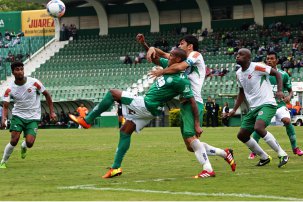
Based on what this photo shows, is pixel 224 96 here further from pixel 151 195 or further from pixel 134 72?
pixel 151 195

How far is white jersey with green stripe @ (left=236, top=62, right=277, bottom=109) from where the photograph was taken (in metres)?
15.7

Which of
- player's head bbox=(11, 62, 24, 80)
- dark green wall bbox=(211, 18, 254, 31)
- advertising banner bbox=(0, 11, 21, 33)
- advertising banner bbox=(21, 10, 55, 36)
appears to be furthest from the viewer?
advertising banner bbox=(0, 11, 21, 33)

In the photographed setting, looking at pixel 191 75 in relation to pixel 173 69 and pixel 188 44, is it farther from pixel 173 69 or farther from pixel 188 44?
pixel 173 69

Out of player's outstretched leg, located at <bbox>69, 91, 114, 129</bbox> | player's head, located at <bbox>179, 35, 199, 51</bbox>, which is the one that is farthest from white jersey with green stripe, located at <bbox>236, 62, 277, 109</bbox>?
player's outstretched leg, located at <bbox>69, 91, 114, 129</bbox>

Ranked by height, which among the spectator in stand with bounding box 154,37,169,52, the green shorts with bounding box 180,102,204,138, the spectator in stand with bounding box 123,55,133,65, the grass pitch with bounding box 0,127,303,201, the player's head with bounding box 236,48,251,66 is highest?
the player's head with bounding box 236,48,251,66

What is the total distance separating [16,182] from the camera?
523 inches

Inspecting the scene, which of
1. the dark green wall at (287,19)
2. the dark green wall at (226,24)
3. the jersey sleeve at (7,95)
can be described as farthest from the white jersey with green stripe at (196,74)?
the dark green wall at (226,24)

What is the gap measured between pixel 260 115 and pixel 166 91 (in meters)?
2.92

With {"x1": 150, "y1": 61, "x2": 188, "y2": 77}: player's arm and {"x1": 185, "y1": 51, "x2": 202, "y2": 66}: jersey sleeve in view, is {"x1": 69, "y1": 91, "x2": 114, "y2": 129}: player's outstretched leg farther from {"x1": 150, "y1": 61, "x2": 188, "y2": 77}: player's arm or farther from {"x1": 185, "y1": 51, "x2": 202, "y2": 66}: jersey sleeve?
{"x1": 185, "y1": 51, "x2": 202, "y2": 66}: jersey sleeve

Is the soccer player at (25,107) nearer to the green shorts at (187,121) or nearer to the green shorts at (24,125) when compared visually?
the green shorts at (24,125)

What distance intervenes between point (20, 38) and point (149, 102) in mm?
56521

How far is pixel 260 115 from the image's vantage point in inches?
619

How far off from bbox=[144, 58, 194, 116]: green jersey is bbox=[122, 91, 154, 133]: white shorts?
0.27 ft

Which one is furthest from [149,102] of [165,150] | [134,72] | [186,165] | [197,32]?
[197,32]
